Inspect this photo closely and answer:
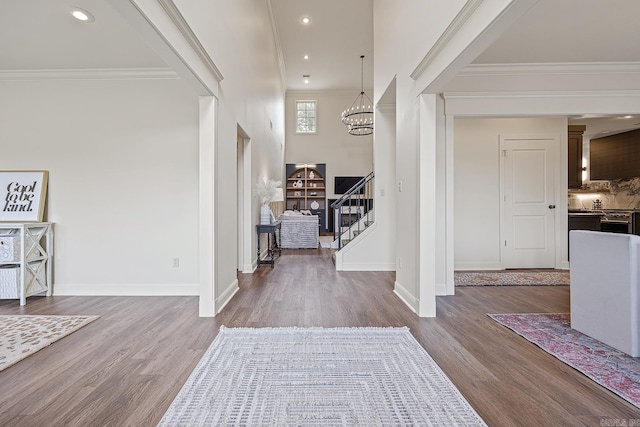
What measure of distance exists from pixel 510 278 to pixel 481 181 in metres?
1.57

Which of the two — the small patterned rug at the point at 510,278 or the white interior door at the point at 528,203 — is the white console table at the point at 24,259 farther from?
the white interior door at the point at 528,203

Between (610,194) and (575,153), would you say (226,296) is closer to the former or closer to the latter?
(575,153)

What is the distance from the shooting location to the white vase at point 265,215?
17.2 feet

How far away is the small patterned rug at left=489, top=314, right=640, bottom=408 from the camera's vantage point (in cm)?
176

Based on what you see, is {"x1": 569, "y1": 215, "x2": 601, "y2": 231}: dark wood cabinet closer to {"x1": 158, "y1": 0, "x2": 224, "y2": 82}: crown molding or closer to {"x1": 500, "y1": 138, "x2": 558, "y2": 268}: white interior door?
{"x1": 500, "y1": 138, "x2": 558, "y2": 268}: white interior door

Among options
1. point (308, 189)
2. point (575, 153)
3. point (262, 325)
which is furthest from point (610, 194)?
point (308, 189)

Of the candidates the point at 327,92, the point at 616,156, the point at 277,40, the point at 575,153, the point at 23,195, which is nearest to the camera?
the point at 23,195

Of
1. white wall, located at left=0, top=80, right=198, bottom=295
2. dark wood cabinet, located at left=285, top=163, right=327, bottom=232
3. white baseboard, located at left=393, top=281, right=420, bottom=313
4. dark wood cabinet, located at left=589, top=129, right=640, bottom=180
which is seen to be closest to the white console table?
white wall, located at left=0, top=80, right=198, bottom=295

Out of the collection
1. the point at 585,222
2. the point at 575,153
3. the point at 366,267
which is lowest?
the point at 366,267

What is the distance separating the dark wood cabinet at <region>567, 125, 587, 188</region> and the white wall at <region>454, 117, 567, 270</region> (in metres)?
0.89

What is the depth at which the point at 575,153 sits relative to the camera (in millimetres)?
5582

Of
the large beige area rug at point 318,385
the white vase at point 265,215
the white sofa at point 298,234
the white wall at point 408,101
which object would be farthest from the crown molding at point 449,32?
the white sofa at point 298,234

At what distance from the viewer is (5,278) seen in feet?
10.7

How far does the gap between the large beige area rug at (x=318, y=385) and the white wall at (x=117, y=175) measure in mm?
1793
